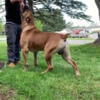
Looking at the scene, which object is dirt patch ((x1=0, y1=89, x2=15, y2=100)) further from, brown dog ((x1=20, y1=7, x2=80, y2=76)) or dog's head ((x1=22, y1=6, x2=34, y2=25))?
dog's head ((x1=22, y1=6, x2=34, y2=25))

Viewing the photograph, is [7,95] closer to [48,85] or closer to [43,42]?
[48,85]

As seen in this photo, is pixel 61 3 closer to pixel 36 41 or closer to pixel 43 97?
pixel 36 41

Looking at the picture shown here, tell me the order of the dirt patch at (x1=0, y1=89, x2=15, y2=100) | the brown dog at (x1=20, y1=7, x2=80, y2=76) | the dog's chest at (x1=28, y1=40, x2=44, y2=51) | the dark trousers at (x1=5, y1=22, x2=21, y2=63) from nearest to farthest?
the dirt patch at (x1=0, y1=89, x2=15, y2=100), the brown dog at (x1=20, y1=7, x2=80, y2=76), the dog's chest at (x1=28, y1=40, x2=44, y2=51), the dark trousers at (x1=5, y1=22, x2=21, y2=63)

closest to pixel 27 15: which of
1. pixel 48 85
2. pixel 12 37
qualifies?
pixel 12 37

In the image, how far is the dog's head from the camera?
8.66 m

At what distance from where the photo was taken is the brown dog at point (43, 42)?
316 inches

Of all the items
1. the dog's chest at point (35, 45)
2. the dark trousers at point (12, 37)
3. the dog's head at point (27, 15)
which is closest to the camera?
the dog's chest at point (35, 45)

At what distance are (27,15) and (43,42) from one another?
2.68 feet

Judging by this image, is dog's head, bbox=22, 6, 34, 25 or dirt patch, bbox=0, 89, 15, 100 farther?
dog's head, bbox=22, 6, 34, 25

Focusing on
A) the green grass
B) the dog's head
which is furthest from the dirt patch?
the dog's head

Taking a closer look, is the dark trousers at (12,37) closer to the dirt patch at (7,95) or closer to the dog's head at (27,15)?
the dog's head at (27,15)

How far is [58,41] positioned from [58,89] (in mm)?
1510

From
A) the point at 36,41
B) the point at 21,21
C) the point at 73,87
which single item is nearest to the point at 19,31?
the point at 21,21

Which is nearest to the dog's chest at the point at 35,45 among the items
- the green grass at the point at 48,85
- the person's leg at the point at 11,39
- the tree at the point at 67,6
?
the green grass at the point at 48,85
